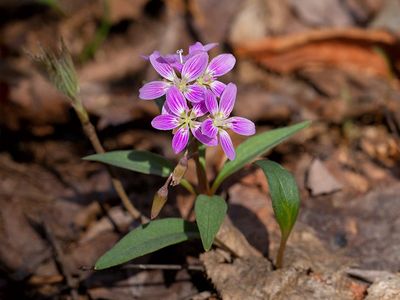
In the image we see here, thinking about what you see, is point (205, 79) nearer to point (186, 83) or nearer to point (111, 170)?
point (186, 83)

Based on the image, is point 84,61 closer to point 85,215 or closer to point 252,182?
point 85,215

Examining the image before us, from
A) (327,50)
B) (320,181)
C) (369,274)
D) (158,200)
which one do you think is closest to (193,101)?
(158,200)

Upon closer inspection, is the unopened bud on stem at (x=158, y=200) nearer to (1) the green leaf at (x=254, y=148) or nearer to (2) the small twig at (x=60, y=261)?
(1) the green leaf at (x=254, y=148)

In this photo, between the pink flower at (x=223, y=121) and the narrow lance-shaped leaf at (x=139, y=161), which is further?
the narrow lance-shaped leaf at (x=139, y=161)

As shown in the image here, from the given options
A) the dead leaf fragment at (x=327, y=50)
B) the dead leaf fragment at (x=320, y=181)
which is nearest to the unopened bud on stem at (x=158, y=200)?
the dead leaf fragment at (x=320, y=181)

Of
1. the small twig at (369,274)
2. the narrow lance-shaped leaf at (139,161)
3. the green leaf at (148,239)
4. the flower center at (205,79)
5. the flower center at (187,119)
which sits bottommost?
the small twig at (369,274)

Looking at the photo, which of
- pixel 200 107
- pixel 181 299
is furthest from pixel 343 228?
pixel 200 107
